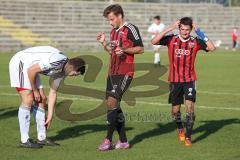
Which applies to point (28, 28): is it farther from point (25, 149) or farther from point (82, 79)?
point (25, 149)

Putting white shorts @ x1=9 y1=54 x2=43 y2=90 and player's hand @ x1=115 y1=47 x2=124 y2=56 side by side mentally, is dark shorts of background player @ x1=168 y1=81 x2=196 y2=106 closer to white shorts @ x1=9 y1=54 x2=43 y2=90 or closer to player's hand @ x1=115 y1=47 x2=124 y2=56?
player's hand @ x1=115 y1=47 x2=124 y2=56

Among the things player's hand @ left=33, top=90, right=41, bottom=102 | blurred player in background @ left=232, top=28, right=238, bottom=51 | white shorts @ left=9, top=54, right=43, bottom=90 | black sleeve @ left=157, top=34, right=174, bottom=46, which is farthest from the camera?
blurred player in background @ left=232, top=28, right=238, bottom=51

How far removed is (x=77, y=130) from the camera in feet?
38.6

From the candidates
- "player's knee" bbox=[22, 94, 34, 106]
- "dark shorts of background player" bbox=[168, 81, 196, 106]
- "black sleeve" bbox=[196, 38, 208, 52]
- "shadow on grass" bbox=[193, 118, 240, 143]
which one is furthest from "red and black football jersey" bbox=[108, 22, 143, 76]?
"shadow on grass" bbox=[193, 118, 240, 143]

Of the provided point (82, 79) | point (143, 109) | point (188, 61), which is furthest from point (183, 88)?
point (82, 79)

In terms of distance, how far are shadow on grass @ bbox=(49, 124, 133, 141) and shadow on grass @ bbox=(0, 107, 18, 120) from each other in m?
1.79

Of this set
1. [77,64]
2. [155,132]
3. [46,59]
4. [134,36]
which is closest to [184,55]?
[134,36]

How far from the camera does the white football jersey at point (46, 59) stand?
9641 mm

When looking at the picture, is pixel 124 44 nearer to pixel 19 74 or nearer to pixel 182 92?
pixel 182 92

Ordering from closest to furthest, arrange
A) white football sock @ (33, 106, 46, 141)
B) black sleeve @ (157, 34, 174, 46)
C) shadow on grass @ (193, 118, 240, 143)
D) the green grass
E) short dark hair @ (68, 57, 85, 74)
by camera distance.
Result: 1. the green grass
2. short dark hair @ (68, 57, 85, 74)
3. white football sock @ (33, 106, 46, 141)
4. black sleeve @ (157, 34, 174, 46)
5. shadow on grass @ (193, 118, 240, 143)

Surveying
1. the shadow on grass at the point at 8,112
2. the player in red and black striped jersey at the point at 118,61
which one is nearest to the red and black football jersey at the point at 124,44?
the player in red and black striped jersey at the point at 118,61

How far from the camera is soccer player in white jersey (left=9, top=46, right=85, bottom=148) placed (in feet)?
31.6

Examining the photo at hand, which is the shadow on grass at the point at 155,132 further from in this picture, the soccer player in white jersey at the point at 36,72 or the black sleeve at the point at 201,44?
the black sleeve at the point at 201,44

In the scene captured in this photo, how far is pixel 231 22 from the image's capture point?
54.1 m
